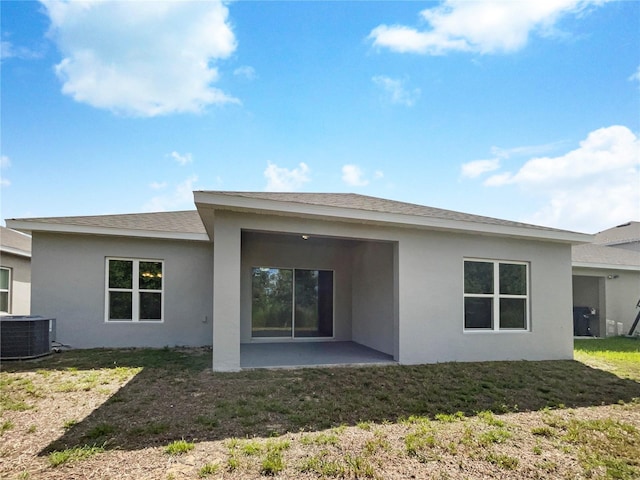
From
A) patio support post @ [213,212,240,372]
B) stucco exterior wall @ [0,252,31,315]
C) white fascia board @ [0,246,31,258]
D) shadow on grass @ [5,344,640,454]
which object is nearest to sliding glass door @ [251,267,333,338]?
shadow on grass @ [5,344,640,454]

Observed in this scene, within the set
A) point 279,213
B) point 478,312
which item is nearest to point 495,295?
point 478,312

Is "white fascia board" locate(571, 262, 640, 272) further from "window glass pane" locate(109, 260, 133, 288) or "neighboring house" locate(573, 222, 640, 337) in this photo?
"window glass pane" locate(109, 260, 133, 288)

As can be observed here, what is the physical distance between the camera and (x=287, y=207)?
651cm

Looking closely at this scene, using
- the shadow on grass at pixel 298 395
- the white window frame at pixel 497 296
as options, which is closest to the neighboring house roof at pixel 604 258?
the white window frame at pixel 497 296

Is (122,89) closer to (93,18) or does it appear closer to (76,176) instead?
(93,18)

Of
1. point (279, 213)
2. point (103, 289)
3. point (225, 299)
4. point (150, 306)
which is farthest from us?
point (150, 306)

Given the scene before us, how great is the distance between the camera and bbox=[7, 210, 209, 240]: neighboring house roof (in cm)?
854

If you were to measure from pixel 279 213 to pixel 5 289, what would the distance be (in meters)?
11.5

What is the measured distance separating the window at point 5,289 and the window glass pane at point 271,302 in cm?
884

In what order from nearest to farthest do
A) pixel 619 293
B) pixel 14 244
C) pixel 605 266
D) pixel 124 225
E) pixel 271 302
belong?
pixel 124 225 → pixel 271 302 → pixel 14 244 → pixel 605 266 → pixel 619 293

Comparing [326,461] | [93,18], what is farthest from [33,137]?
[326,461]

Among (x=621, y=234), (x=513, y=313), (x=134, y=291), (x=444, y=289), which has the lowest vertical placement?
(x=513, y=313)

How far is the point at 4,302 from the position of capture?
40.2 feet

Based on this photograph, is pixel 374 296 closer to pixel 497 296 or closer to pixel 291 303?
pixel 291 303
